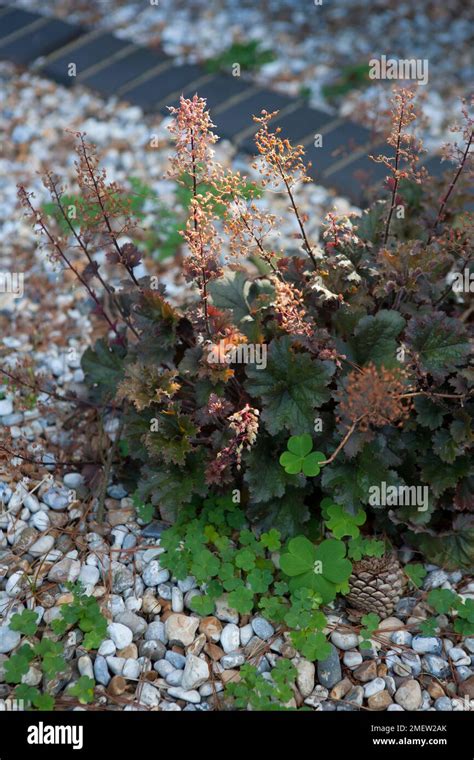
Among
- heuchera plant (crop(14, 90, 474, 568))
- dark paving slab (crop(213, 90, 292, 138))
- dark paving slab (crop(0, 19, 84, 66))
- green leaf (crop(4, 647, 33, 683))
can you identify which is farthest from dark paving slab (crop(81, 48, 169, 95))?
green leaf (crop(4, 647, 33, 683))

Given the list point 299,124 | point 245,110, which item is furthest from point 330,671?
point 245,110

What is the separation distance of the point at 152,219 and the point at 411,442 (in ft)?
7.26

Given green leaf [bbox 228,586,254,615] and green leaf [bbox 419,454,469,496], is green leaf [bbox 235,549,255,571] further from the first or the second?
green leaf [bbox 419,454,469,496]

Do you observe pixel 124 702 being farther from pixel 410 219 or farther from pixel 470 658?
pixel 410 219

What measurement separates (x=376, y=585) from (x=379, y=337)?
A: 761 mm

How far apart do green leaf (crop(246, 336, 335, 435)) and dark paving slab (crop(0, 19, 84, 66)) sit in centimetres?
365

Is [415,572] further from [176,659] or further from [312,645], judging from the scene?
[176,659]

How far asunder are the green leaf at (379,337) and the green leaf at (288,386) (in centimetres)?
16

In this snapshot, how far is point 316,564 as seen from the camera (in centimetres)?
255

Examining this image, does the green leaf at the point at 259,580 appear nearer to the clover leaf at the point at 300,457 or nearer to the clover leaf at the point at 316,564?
the clover leaf at the point at 316,564

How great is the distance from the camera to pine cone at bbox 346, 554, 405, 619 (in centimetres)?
260

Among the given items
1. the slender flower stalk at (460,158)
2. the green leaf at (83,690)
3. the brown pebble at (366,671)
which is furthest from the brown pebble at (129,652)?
the slender flower stalk at (460,158)

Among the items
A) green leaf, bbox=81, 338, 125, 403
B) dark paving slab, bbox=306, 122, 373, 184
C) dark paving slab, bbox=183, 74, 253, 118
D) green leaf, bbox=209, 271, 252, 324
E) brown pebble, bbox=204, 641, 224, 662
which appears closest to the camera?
brown pebble, bbox=204, 641, 224, 662

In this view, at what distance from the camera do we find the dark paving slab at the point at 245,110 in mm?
4793
